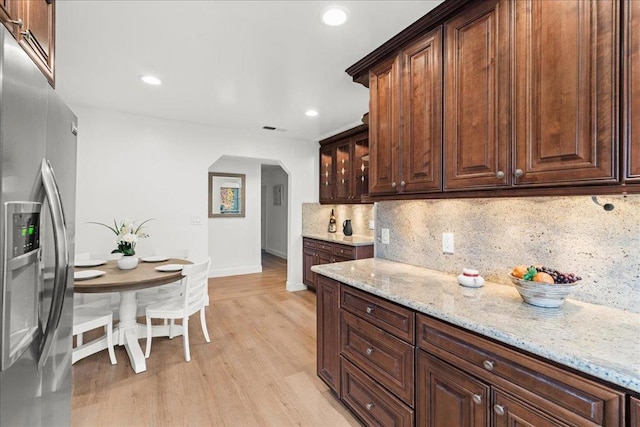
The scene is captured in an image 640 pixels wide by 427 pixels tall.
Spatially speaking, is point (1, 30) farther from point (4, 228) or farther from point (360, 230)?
point (360, 230)

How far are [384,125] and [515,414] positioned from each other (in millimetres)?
1699

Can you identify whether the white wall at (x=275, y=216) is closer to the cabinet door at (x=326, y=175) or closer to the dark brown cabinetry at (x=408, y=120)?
the cabinet door at (x=326, y=175)

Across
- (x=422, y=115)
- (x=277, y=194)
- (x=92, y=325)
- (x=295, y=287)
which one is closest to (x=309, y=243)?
(x=295, y=287)

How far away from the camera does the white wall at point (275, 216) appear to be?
779 cm

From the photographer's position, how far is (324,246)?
438 centimetres

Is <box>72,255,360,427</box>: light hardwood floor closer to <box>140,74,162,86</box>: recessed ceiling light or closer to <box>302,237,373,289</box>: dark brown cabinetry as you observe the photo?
<box>302,237,373,289</box>: dark brown cabinetry

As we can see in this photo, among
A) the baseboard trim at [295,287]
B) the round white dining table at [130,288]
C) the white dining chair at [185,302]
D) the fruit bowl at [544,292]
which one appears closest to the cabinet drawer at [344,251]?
the baseboard trim at [295,287]

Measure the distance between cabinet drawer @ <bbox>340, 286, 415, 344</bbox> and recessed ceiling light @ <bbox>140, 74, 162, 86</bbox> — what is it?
2517 millimetres

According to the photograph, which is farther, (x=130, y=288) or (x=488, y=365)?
(x=130, y=288)

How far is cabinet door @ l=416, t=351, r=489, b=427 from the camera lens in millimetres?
1142

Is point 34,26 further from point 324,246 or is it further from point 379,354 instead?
point 324,246

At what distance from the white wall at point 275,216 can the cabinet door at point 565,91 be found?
6.57m

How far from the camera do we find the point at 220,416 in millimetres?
1938

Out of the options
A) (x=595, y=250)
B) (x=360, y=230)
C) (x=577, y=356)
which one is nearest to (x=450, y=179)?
(x=595, y=250)
